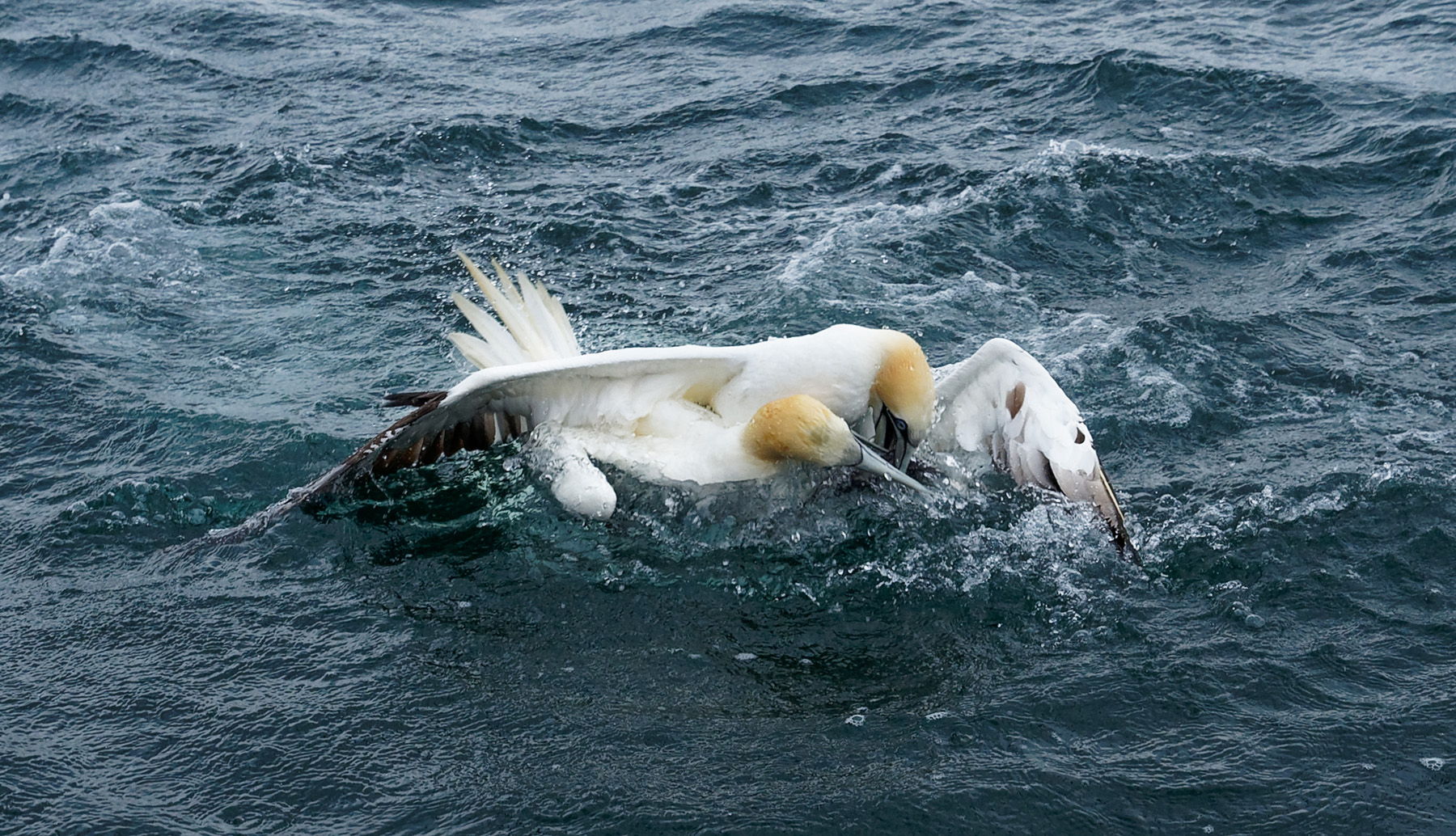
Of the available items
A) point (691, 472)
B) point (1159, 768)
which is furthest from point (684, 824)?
point (691, 472)

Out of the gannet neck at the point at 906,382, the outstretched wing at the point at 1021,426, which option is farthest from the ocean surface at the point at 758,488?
the gannet neck at the point at 906,382

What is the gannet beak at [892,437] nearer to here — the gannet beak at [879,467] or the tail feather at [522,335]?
the gannet beak at [879,467]

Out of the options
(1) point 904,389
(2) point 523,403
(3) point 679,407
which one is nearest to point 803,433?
(1) point 904,389

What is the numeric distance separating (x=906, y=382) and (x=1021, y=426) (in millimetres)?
627

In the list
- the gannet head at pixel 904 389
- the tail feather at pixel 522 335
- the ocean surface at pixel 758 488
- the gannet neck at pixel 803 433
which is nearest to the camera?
the ocean surface at pixel 758 488

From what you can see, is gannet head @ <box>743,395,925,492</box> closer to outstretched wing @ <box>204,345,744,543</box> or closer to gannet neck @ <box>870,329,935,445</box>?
gannet neck @ <box>870,329,935,445</box>

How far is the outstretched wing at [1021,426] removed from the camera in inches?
215

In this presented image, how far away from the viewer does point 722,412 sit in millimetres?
5844

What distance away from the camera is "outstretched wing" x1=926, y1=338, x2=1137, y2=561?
547 cm

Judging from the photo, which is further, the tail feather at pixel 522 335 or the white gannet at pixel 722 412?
the tail feather at pixel 522 335

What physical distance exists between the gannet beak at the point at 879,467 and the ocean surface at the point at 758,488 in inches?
7.1

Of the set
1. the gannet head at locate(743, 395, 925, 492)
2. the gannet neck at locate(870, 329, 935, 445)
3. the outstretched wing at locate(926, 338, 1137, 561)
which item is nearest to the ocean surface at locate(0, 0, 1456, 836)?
the outstretched wing at locate(926, 338, 1137, 561)

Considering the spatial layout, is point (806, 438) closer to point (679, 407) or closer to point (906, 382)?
point (906, 382)

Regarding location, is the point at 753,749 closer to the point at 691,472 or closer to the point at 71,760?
the point at 691,472
